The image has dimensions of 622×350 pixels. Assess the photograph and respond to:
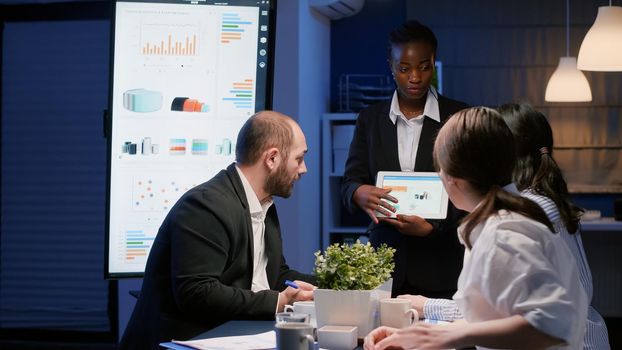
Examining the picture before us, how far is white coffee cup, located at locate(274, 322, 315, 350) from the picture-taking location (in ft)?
5.90

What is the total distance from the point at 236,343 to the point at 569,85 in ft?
14.2

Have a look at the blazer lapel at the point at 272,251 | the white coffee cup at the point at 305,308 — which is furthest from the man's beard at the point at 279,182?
the white coffee cup at the point at 305,308

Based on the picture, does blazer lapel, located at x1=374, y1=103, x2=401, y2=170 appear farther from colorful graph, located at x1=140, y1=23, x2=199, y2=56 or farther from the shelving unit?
the shelving unit

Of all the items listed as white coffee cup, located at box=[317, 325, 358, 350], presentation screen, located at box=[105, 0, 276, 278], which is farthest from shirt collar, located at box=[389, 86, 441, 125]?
white coffee cup, located at box=[317, 325, 358, 350]

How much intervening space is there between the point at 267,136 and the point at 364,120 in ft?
2.57

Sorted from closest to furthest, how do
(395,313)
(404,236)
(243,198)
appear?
1. (395,313)
2. (243,198)
3. (404,236)

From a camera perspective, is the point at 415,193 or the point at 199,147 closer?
the point at 415,193

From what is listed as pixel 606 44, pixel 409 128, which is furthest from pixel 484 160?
pixel 606 44

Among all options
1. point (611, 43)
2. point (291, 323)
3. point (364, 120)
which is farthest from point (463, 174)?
point (611, 43)

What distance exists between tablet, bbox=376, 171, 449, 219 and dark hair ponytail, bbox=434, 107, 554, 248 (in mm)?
1213

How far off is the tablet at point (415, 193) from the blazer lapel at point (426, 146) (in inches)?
10.3

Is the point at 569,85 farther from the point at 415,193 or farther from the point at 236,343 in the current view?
the point at 236,343

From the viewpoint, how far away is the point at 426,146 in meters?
3.26

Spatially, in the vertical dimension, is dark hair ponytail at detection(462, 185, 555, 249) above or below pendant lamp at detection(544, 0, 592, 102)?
below
